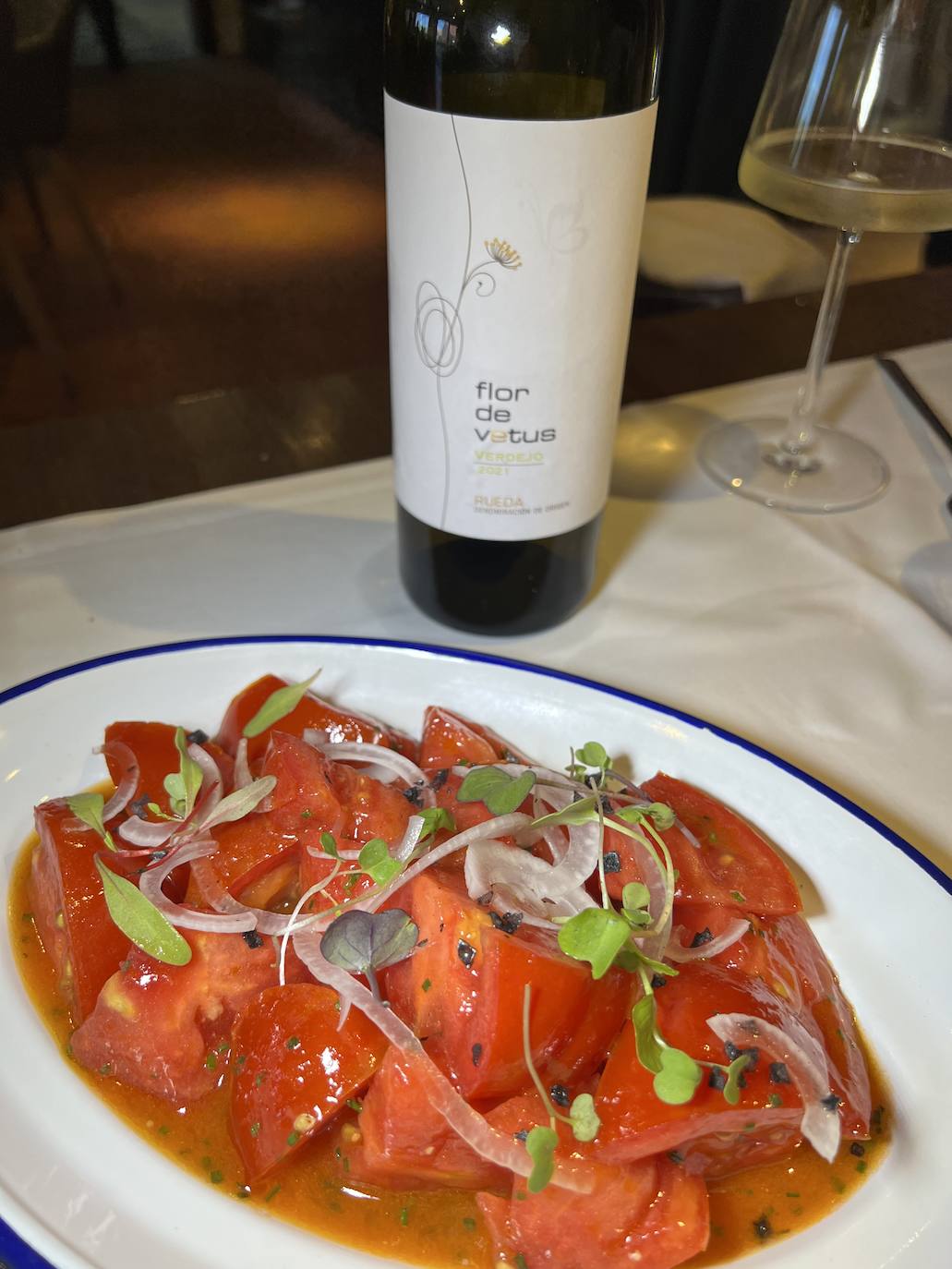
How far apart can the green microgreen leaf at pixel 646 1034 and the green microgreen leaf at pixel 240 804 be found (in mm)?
319

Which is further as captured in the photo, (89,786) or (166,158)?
(166,158)

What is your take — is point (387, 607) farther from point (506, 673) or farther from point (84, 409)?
point (84, 409)

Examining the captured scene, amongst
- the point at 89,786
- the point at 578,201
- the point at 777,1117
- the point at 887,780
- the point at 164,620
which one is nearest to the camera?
the point at 777,1117

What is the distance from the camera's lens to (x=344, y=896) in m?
0.75

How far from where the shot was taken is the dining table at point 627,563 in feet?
3.70

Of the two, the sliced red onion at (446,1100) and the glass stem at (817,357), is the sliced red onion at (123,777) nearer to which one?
the sliced red onion at (446,1100)

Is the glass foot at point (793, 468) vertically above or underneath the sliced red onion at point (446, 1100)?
underneath

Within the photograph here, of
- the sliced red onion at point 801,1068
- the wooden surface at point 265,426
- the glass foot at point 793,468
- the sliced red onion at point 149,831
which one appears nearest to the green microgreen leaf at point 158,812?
the sliced red onion at point 149,831

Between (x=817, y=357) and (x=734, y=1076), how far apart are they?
1063 millimetres

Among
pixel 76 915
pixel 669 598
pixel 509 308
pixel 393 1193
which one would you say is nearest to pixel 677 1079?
pixel 393 1193

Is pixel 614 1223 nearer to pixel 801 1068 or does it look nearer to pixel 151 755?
pixel 801 1068

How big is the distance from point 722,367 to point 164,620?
1.00m

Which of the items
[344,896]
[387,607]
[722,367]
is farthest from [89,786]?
[722,367]

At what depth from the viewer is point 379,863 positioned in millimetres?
731
